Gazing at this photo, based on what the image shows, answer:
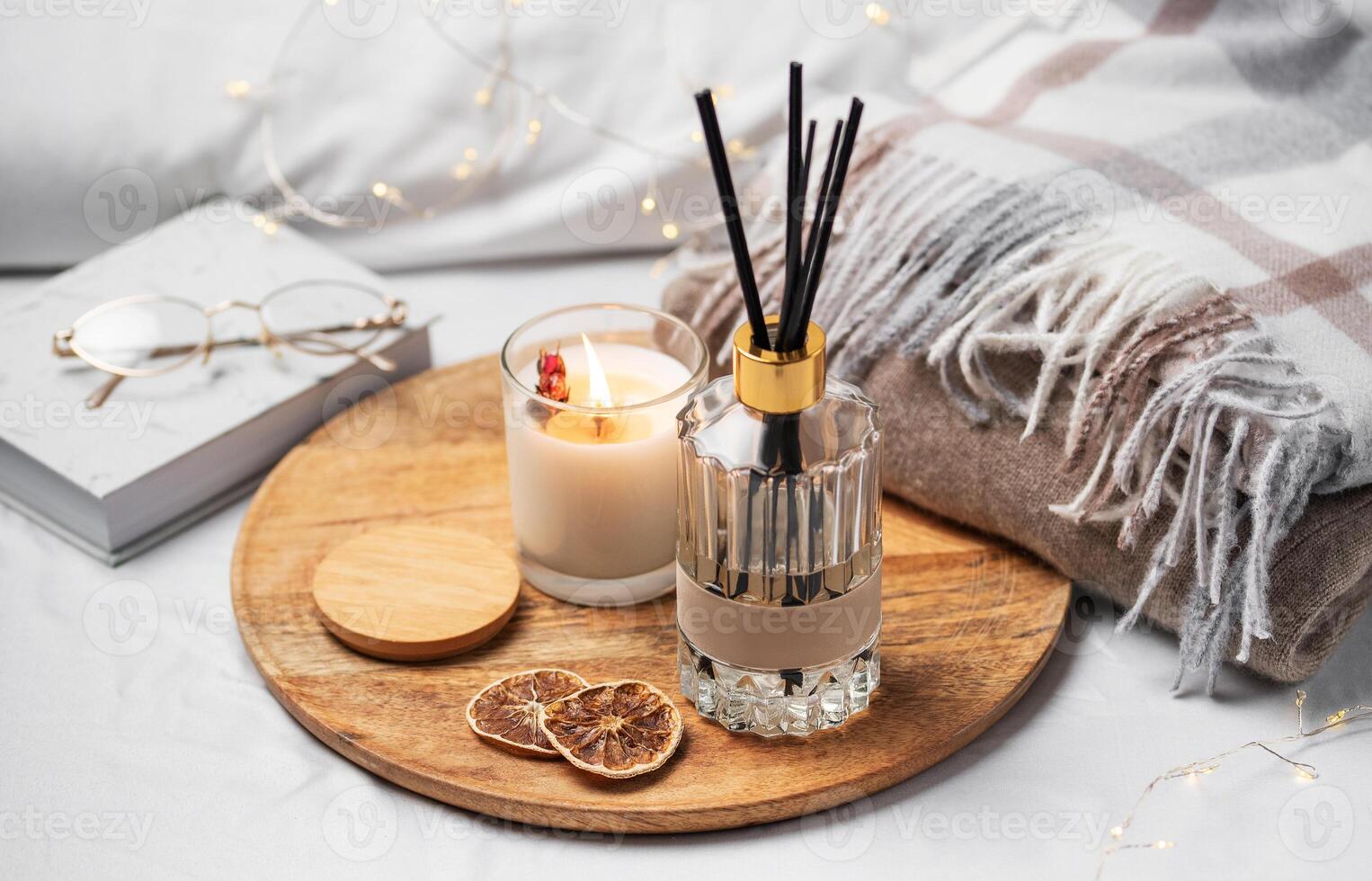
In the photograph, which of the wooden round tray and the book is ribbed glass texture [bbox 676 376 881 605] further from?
the book

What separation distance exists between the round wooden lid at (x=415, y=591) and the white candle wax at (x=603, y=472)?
0.11 feet

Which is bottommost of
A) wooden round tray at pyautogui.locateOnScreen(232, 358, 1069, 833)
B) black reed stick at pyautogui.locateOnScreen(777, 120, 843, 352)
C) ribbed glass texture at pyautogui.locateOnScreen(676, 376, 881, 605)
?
wooden round tray at pyautogui.locateOnScreen(232, 358, 1069, 833)

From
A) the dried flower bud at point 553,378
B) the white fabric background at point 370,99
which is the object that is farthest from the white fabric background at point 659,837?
the white fabric background at point 370,99

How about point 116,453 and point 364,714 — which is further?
point 116,453

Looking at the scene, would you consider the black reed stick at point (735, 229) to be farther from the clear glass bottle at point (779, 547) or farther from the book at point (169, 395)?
the book at point (169, 395)

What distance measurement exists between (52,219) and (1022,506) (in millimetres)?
819

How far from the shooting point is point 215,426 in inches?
35.1

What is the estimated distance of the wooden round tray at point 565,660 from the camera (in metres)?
0.67

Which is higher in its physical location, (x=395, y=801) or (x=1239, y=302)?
(x=1239, y=302)

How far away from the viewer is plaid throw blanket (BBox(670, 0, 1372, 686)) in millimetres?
695

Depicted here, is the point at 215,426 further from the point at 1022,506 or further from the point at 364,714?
the point at 1022,506

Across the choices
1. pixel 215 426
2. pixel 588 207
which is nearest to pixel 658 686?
pixel 215 426

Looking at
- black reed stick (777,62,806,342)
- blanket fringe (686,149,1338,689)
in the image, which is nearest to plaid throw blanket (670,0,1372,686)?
blanket fringe (686,149,1338,689)

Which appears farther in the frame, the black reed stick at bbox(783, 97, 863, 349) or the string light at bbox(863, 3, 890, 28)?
the string light at bbox(863, 3, 890, 28)
